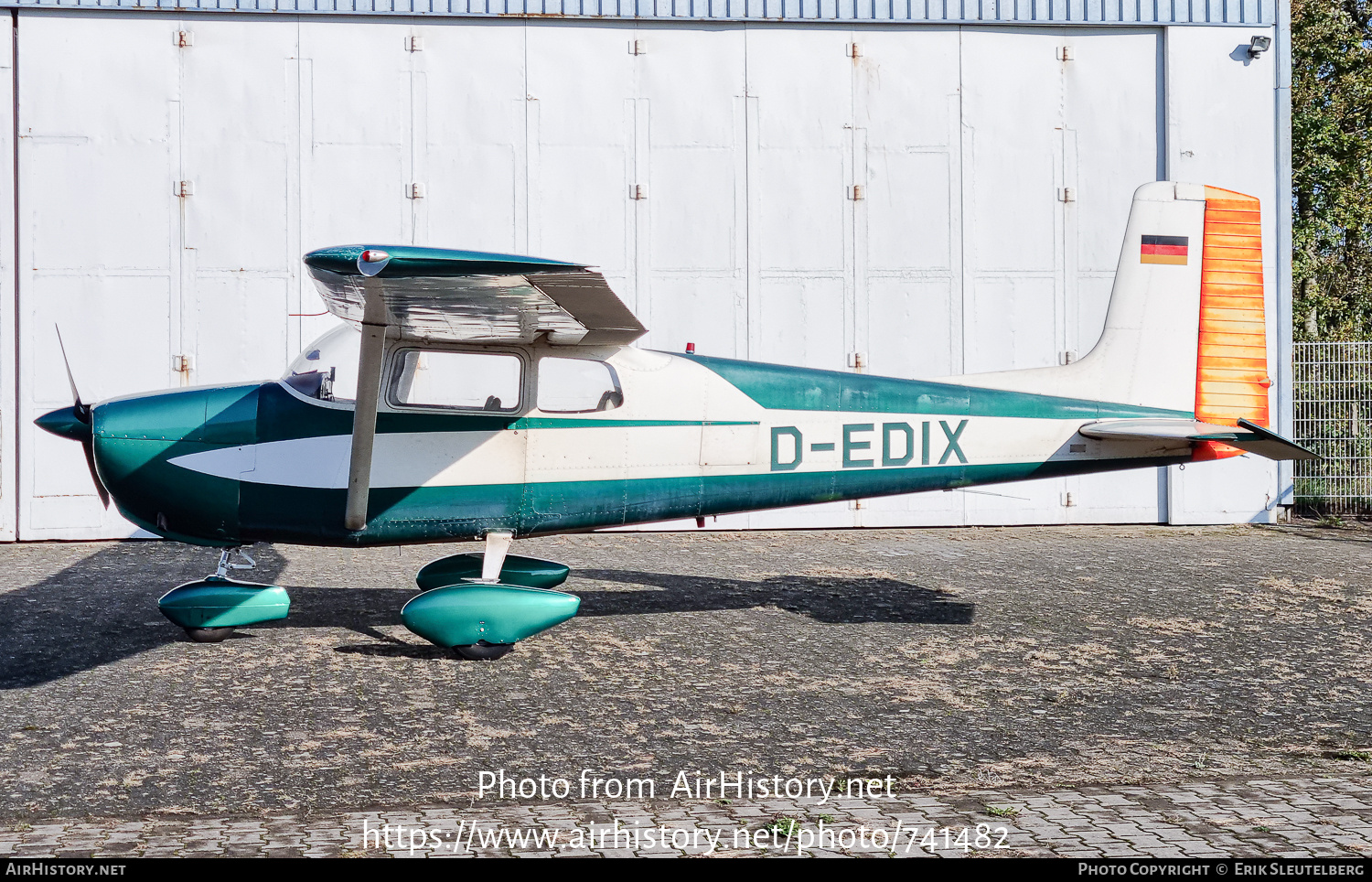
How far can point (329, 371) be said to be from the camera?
20.4 ft

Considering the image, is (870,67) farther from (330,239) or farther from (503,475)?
(503,475)

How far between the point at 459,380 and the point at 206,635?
7.15ft

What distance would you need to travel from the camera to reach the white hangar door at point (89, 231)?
1120 cm

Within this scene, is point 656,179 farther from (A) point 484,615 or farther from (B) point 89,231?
(A) point 484,615

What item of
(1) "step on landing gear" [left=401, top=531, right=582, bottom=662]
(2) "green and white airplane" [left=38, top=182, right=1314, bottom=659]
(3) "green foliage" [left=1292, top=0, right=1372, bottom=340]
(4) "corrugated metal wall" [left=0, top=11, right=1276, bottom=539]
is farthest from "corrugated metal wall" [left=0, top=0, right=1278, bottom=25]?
(1) "step on landing gear" [left=401, top=531, right=582, bottom=662]

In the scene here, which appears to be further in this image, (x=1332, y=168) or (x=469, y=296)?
(x=1332, y=168)

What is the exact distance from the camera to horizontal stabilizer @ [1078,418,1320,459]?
21.0 feet

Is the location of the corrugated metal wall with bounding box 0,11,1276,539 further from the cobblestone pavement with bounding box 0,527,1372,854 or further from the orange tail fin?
the orange tail fin

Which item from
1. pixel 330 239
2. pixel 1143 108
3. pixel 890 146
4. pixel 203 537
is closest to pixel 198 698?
pixel 203 537

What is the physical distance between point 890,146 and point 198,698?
31.6 feet

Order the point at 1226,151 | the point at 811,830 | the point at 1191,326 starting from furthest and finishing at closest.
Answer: the point at 1226,151 → the point at 1191,326 → the point at 811,830

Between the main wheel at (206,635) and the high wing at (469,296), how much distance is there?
207 cm

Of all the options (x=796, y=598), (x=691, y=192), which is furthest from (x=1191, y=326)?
(x=691, y=192)

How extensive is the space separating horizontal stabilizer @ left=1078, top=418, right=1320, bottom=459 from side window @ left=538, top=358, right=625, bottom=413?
10.3 ft
